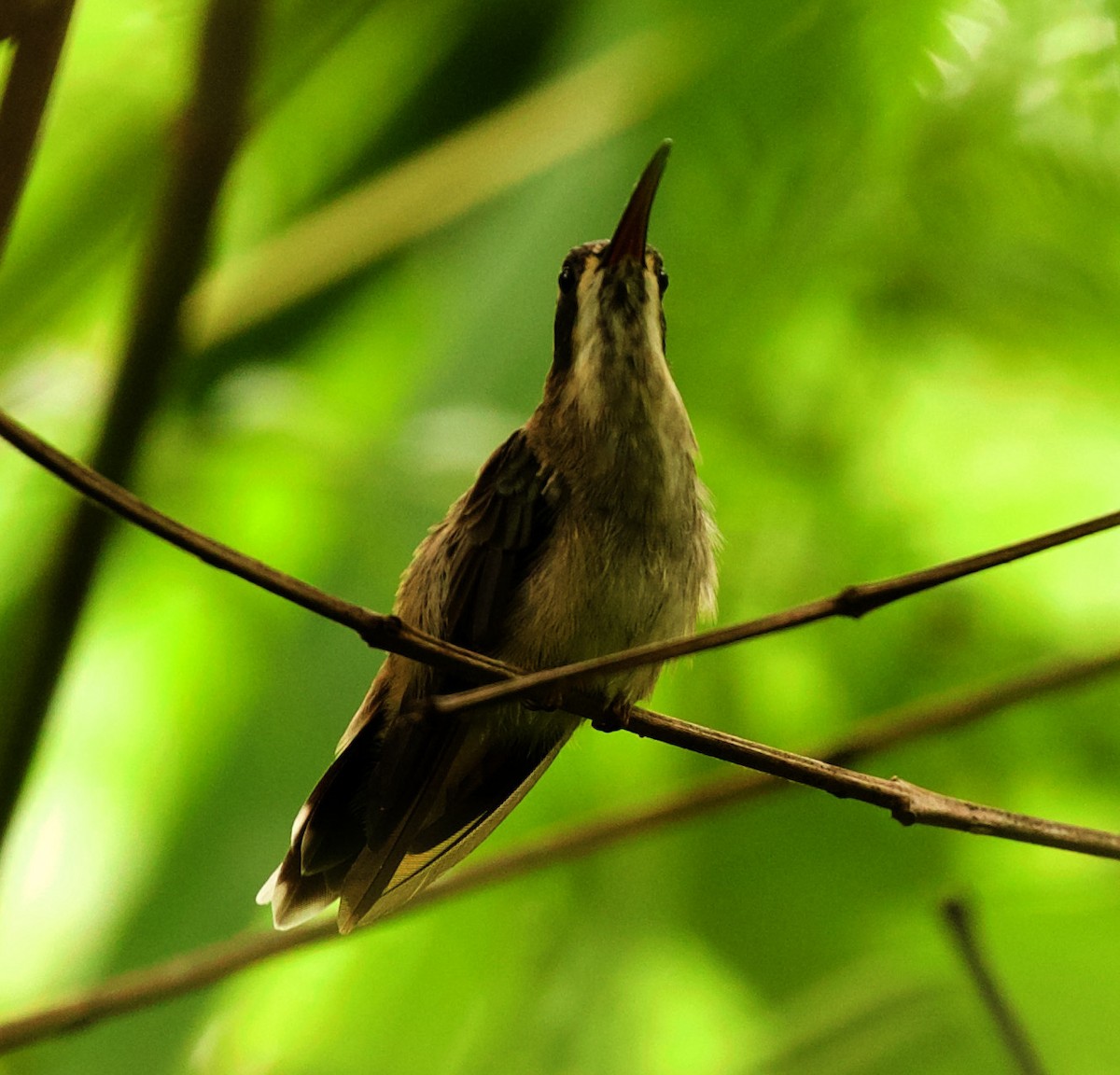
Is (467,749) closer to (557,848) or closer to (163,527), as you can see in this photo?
(557,848)

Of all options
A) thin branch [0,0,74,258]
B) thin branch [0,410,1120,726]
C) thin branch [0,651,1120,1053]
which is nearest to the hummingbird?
thin branch [0,651,1120,1053]

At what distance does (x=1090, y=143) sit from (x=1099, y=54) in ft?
0.65

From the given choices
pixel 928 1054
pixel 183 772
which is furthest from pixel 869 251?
pixel 183 772

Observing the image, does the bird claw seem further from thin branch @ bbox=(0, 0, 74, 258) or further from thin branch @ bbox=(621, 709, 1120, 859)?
thin branch @ bbox=(0, 0, 74, 258)

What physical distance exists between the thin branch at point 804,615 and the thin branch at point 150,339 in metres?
0.44

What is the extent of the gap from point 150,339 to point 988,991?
1.08 m

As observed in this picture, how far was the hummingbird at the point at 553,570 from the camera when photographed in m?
1.87

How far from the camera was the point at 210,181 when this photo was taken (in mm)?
1115

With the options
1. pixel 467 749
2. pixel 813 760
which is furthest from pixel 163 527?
pixel 467 749

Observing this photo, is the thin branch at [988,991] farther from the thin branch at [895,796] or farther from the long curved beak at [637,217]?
the long curved beak at [637,217]

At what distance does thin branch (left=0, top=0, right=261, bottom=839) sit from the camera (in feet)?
3.43

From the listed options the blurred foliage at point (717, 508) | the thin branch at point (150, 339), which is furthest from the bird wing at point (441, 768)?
the thin branch at point (150, 339)

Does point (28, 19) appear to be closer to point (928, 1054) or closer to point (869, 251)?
point (928, 1054)

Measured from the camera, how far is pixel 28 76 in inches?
35.7
